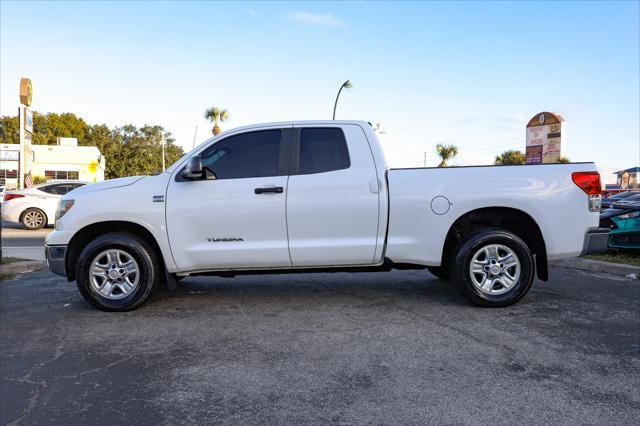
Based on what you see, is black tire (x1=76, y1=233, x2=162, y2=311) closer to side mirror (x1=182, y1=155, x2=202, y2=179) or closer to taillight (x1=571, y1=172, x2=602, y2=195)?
side mirror (x1=182, y1=155, x2=202, y2=179)

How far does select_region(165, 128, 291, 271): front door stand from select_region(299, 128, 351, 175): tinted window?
28cm

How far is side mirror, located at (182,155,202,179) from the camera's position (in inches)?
→ 203

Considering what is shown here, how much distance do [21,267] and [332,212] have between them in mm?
5530

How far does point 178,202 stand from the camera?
5.30 metres

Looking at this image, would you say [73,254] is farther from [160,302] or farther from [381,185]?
[381,185]

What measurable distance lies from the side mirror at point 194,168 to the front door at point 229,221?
11cm

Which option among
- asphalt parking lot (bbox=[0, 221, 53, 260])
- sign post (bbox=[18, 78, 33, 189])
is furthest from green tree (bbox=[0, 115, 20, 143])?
asphalt parking lot (bbox=[0, 221, 53, 260])

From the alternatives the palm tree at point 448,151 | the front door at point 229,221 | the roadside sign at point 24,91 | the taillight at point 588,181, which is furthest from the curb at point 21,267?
the palm tree at point 448,151

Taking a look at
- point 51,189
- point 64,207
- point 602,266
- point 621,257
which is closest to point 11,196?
point 51,189

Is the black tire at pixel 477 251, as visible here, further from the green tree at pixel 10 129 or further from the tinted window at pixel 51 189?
the green tree at pixel 10 129

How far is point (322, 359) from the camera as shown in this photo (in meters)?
3.87

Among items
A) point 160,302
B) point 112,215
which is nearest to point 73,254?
point 112,215

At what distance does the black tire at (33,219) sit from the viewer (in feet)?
51.1

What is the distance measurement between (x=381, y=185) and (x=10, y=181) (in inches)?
1994
